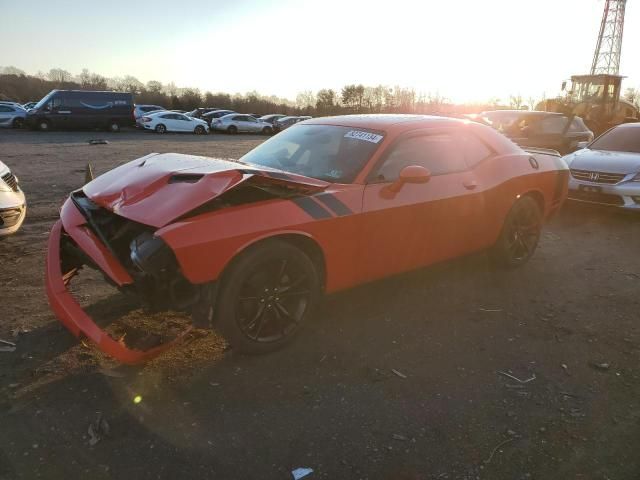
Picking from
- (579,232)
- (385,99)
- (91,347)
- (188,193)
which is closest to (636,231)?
(579,232)

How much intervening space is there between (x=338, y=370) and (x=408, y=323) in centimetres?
91

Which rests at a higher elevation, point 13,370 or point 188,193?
point 188,193

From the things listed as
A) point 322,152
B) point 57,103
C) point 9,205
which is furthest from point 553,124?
point 57,103

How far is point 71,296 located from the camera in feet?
10.4

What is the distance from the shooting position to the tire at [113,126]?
27.0 meters

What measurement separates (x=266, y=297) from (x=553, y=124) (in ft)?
36.5

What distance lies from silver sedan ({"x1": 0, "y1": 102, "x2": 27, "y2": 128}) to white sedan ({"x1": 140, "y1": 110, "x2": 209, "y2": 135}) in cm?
604

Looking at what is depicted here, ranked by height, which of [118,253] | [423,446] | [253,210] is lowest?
→ [423,446]

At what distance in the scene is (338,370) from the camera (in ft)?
10.5

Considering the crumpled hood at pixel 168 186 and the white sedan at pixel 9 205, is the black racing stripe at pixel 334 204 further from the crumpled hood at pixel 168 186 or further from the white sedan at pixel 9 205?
the white sedan at pixel 9 205

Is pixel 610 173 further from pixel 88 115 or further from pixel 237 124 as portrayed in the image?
pixel 237 124

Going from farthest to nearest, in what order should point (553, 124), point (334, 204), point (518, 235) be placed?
point (553, 124), point (518, 235), point (334, 204)

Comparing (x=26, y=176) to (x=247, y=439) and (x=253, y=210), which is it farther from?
(x=247, y=439)

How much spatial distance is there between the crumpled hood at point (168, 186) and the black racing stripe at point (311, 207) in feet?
0.34
